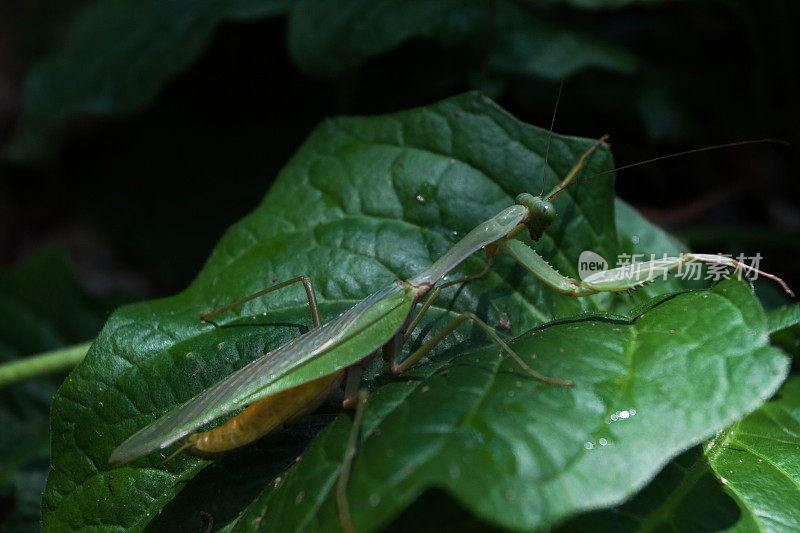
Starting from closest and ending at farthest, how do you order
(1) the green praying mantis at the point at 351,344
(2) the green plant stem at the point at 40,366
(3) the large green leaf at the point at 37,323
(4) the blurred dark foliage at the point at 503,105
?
(1) the green praying mantis at the point at 351,344 < (2) the green plant stem at the point at 40,366 < (3) the large green leaf at the point at 37,323 < (4) the blurred dark foliage at the point at 503,105

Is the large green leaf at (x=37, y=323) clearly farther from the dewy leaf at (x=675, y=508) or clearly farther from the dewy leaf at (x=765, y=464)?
the dewy leaf at (x=765, y=464)

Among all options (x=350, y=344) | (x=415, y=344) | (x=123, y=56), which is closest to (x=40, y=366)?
(x=350, y=344)

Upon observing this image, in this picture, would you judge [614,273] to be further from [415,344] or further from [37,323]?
[37,323]

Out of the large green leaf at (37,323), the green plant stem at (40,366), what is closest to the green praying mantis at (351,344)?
the green plant stem at (40,366)

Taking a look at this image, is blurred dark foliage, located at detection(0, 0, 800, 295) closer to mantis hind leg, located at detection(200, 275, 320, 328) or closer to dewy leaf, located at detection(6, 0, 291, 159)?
dewy leaf, located at detection(6, 0, 291, 159)

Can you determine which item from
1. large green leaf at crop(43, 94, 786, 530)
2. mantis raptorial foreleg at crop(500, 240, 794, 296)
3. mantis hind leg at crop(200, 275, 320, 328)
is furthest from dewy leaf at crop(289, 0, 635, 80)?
mantis raptorial foreleg at crop(500, 240, 794, 296)

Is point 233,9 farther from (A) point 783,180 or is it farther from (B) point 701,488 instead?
(A) point 783,180

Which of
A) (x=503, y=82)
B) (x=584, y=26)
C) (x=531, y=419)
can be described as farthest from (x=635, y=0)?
(x=531, y=419)
